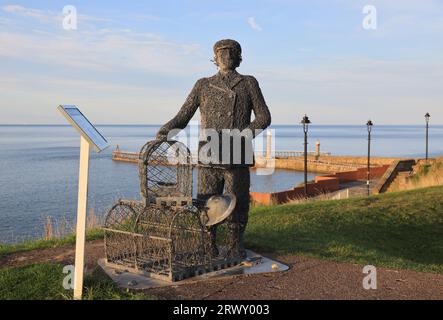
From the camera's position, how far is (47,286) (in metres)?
5.62

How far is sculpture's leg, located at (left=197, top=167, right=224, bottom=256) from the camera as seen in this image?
6746 millimetres

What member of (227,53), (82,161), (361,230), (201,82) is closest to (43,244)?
(201,82)

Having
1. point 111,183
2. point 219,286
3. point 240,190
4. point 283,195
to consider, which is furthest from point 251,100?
point 111,183

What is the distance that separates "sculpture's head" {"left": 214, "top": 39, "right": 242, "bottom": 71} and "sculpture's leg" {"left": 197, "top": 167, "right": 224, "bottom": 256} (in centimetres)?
137

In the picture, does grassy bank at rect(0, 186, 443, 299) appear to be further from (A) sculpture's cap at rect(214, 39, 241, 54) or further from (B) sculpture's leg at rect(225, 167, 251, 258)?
(A) sculpture's cap at rect(214, 39, 241, 54)

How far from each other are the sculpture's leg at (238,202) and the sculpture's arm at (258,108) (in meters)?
0.57

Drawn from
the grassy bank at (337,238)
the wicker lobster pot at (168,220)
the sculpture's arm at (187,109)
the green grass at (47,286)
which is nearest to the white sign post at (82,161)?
the green grass at (47,286)

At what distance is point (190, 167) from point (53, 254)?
8.92 feet

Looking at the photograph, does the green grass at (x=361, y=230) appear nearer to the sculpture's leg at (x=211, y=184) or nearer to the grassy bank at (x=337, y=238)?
the grassy bank at (x=337, y=238)

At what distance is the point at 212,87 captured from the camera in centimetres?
677

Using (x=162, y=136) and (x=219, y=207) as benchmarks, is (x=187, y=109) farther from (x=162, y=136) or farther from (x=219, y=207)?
(x=219, y=207)

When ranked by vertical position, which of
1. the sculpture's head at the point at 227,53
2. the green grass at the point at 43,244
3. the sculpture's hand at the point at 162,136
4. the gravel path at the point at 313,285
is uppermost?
the sculpture's head at the point at 227,53

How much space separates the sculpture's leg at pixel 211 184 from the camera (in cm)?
675

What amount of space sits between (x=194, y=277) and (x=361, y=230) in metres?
5.14
